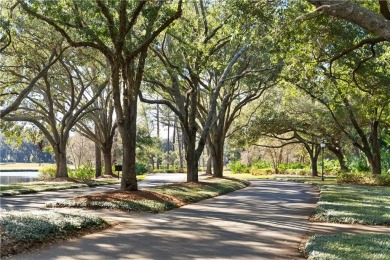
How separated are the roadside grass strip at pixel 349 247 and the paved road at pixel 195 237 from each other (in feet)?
1.24

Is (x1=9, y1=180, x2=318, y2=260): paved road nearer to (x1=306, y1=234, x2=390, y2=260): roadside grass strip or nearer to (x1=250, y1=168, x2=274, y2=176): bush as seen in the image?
(x1=306, y1=234, x2=390, y2=260): roadside grass strip

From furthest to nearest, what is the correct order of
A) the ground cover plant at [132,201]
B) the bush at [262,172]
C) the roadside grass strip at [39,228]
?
1. the bush at [262,172]
2. the ground cover plant at [132,201]
3. the roadside grass strip at [39,228]

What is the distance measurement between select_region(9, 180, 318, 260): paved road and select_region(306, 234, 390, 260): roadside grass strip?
377mm

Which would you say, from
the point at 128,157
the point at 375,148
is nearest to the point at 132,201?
the point at 128,157

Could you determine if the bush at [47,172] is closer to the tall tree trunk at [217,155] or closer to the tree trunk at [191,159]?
the tall tree trunk at [217,155]

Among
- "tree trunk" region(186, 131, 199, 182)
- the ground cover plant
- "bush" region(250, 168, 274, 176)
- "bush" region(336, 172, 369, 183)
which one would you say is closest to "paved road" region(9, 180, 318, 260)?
the ground cover plant

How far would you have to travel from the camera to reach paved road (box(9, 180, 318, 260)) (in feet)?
22.7

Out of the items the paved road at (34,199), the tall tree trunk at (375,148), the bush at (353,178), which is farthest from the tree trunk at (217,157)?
the paved road at (34,199)

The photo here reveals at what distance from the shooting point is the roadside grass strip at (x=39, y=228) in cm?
703

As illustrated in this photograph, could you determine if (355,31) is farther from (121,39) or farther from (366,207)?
(121,39)

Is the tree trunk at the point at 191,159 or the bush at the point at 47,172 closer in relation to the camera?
the tree trunk at the point at 191,159

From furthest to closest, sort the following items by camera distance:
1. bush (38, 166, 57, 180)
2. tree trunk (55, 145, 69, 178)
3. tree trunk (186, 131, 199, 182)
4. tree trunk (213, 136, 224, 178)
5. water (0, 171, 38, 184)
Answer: water (0, 171, 38, 184), bush (38, 166, 57, 180), tree trunk (213, 136, 224, 178), tree trunk (55, 145, 69, 178), tree trunk (186, 131, 199, 182)

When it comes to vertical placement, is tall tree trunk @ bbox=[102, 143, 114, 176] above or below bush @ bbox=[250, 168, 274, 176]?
above

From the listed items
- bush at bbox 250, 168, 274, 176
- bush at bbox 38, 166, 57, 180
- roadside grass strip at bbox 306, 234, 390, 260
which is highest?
bush at bbox 38, 166, 57, 180
